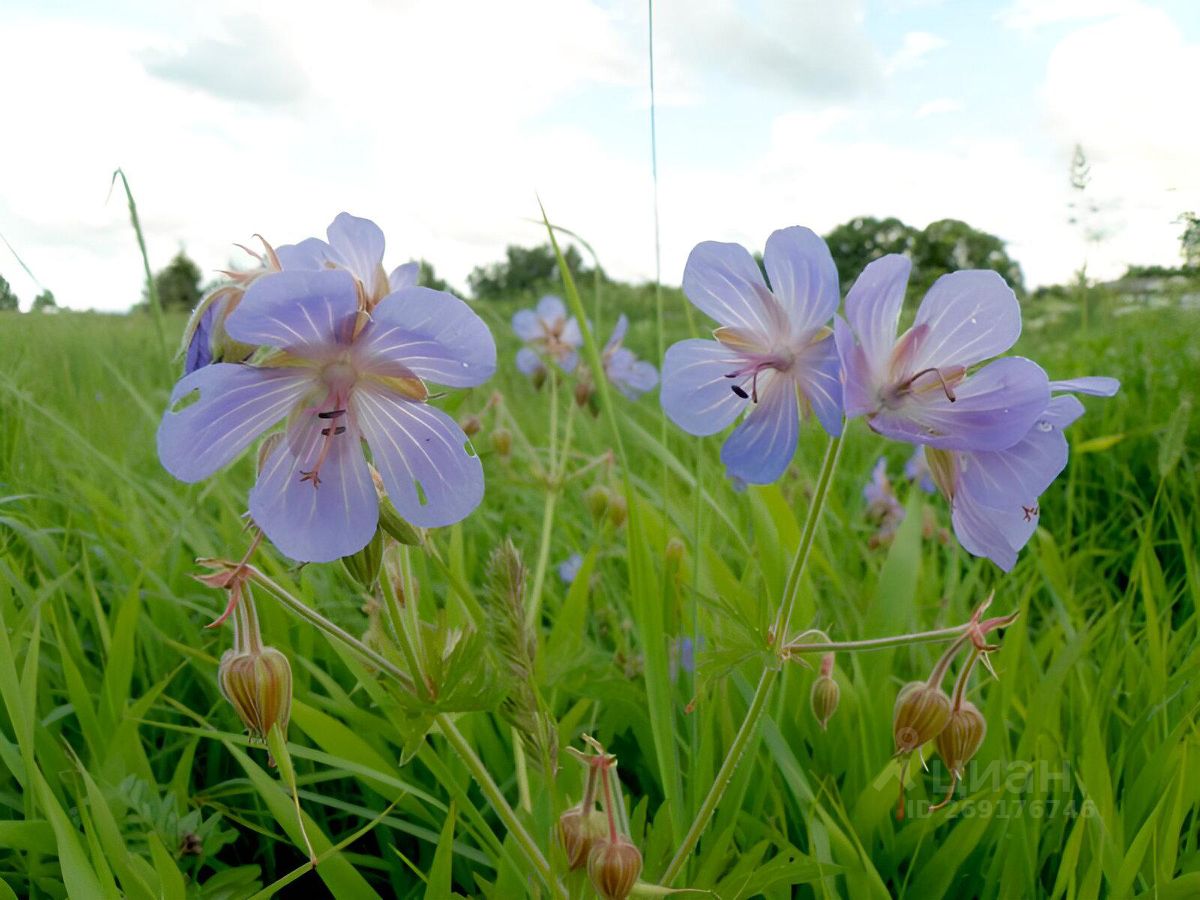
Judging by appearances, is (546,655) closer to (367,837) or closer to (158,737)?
(367,837)

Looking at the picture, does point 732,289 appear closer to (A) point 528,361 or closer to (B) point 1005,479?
(B) point 1005,479

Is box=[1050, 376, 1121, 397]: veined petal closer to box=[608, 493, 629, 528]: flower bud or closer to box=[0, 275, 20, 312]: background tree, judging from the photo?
box=[608, 493, 629, 528]: flower bud

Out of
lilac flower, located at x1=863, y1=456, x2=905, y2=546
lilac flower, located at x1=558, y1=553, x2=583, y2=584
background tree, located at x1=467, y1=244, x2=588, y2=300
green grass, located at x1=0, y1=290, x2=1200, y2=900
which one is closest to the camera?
green grass, located at x1=0, y1=290, x2=1200, y2=900

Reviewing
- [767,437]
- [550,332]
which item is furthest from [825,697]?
[550,332]

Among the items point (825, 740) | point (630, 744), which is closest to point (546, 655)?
point (630, 744)

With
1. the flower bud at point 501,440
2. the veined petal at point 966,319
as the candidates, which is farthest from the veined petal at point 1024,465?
the flower bud at point 501,440

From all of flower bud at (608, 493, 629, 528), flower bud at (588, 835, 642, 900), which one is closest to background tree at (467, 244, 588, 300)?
flower bud at (608, 493, 629, 528)
